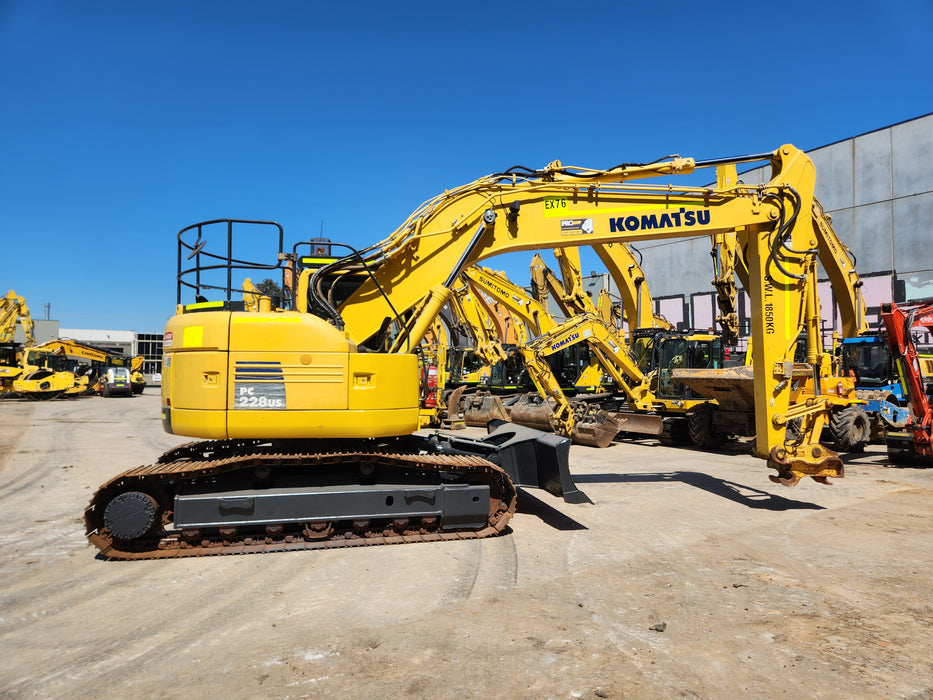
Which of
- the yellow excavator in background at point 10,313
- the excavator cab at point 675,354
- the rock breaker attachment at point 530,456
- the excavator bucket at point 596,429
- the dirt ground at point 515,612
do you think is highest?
the yellow excavator in background at point 10,313

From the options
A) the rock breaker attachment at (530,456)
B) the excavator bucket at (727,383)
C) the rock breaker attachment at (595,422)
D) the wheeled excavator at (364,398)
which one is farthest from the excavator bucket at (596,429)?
the rock breaker attachment at (530,456)

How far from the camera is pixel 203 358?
18.8ft

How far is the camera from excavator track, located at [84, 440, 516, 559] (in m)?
5.57

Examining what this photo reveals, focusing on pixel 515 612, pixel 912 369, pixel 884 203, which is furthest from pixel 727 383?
pixel 884 203

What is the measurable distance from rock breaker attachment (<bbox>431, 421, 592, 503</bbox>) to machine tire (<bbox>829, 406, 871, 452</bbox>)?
7785 mm

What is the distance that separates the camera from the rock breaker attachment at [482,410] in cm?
1722

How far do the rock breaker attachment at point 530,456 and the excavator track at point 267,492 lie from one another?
1.82 ft

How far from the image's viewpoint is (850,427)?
12.0 meters

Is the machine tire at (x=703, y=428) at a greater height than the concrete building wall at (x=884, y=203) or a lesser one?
lesser

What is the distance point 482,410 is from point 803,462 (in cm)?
1095

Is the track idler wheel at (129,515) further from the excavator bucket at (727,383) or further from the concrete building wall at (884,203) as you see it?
the concrete building wall at (884,203)

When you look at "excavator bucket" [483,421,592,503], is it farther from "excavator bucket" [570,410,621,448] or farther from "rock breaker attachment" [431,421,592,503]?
"excavator bucket" [570,410,621,448]

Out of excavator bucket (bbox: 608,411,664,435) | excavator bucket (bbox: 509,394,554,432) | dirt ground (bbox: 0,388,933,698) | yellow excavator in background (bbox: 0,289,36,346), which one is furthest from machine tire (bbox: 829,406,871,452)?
yellow excavator in background (bbox: 0,289,36,346)

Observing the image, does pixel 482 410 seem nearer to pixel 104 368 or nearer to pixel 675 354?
pixel 675 354
